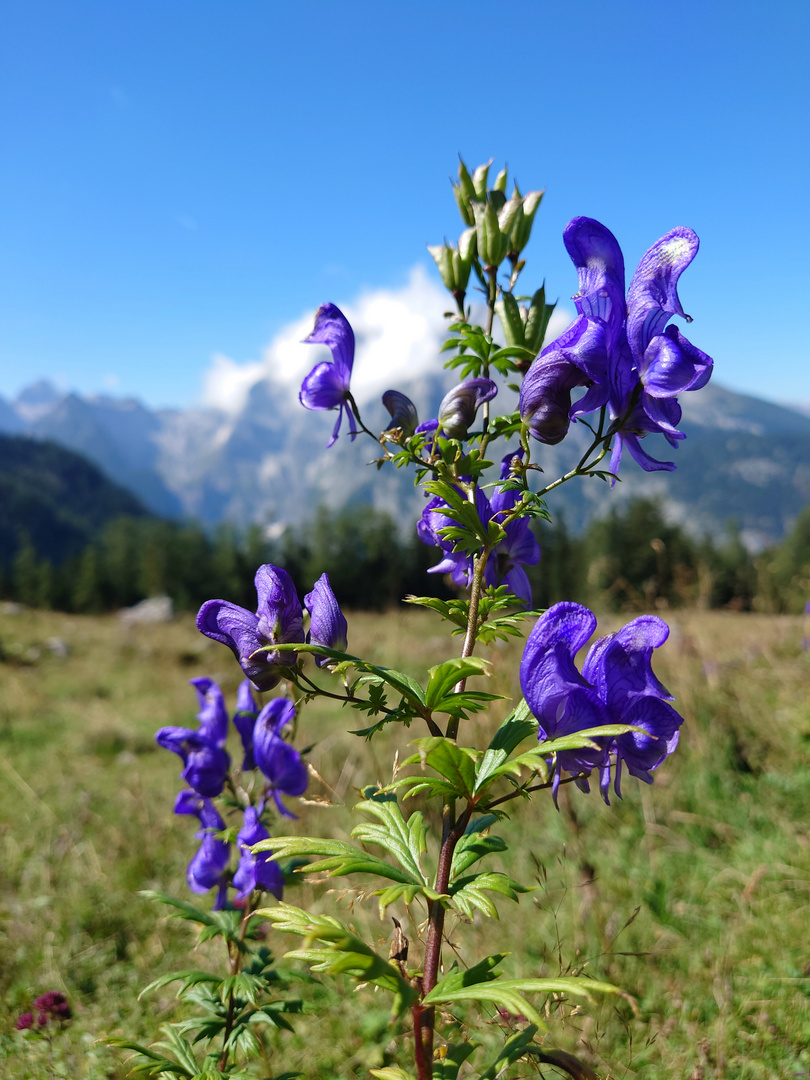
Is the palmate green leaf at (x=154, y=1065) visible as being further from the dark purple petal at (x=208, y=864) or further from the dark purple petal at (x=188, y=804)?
the dark purple petal at (x=188, y=804)

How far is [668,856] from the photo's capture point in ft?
11.0

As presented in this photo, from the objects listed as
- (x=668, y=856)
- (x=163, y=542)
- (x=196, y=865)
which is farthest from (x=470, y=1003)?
(x=163, y=542)

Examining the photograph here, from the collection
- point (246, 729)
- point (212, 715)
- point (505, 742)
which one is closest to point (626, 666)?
point (505, 742)

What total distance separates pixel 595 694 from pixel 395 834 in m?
0.44

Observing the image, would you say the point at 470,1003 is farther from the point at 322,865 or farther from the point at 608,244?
the point at 608,244

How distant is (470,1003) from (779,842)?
5.76ft

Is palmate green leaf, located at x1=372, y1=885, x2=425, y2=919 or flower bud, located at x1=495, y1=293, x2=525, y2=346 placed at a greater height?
flower bud, located at x1=495, y1=293, x2=525, y2=346

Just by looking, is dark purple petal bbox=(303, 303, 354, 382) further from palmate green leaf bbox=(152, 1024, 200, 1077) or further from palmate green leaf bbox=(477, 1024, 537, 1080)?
palmate green leaf bbox=(152, 1024, 200, 1077)

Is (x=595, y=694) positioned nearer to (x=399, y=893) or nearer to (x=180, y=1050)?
(x=399, y=893)

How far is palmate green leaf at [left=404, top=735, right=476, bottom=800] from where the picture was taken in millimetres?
937

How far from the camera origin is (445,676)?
105 cm

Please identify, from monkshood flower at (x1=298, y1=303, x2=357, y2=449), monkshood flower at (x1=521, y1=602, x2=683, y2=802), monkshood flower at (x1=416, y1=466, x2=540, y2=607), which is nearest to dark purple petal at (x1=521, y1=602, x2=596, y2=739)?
monkshood flower at (x1=521, y1=602, x2=683, y2=802)

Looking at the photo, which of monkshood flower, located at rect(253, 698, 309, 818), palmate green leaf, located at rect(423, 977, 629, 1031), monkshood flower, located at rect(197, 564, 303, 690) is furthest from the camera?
monkshood flower, located at rect(253, 698, 309, 818)

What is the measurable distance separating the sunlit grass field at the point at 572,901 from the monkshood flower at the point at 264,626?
0.32 meters
